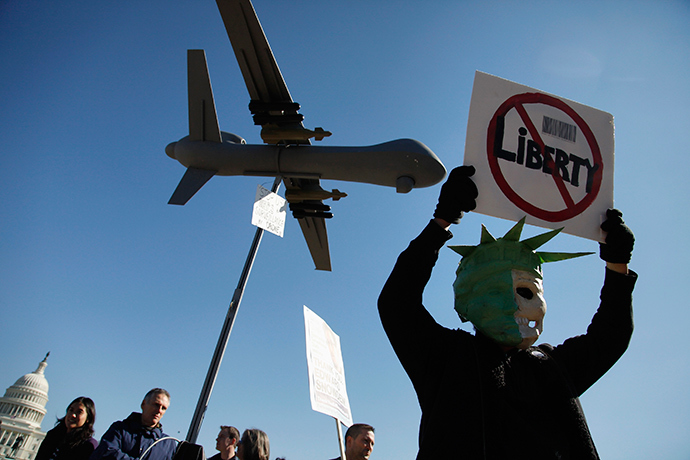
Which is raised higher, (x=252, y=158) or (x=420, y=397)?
(x=252, y=158)

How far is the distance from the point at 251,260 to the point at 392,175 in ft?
9.91

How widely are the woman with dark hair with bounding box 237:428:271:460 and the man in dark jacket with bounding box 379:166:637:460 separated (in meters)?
2.62

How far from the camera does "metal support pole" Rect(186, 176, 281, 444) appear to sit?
15.0 ft

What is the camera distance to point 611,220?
290 centimetres

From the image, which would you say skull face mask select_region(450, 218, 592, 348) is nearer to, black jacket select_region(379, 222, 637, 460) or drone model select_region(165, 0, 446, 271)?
black jacket select_region(379, 222, 637, 460)

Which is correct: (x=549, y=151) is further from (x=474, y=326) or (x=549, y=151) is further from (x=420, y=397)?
(x=420, y=397)

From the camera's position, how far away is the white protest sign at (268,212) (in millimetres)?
5418

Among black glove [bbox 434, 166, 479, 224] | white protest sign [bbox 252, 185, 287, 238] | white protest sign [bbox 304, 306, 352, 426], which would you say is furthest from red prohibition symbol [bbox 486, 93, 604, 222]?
white protest sign [bbox 252, 185, 287, 238]

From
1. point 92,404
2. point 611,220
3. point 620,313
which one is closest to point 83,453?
point 92,404

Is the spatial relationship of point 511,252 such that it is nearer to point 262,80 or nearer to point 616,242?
point 616,242

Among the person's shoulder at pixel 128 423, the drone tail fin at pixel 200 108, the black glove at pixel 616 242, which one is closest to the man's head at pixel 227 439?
the person's shoulder at pixel 128 423

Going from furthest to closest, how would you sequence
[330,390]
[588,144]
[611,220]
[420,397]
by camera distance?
[330,390] → [588,144] → [611,220] → [420,397]

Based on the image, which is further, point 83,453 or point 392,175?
point 392,175

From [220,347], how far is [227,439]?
1201 mm
